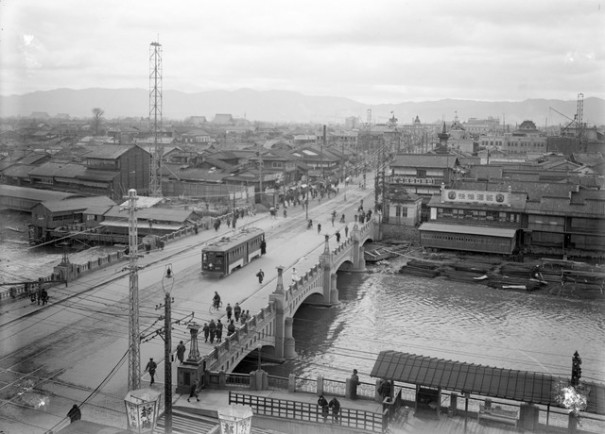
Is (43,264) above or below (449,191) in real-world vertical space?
below

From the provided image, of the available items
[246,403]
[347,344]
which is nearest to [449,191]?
[347,344]

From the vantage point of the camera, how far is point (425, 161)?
63.0 m

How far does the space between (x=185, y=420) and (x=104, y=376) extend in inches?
163

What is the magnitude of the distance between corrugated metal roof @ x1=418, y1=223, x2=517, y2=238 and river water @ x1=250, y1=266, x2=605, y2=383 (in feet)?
Result: 25.0

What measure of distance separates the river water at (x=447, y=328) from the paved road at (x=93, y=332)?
3.48 meters

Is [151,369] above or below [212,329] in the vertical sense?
below

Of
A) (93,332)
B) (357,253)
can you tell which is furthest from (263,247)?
(93,332)

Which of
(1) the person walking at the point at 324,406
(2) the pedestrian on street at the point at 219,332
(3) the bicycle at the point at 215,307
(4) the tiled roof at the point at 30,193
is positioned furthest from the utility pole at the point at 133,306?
(4) the tiled roof at the point at 30,193

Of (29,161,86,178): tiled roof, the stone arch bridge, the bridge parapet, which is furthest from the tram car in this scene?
(29,161,86,178): tiled roof

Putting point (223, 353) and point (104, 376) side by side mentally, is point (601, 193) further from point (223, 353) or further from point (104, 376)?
point (104, 376)

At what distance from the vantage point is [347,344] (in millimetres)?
30156

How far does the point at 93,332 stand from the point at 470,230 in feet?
107

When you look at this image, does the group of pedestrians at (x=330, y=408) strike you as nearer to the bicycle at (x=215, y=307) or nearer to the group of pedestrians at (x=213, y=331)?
the group of pedestrians at (x=213, y=331)

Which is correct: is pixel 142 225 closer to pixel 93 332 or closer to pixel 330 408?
pixel 93 332
